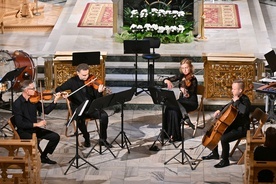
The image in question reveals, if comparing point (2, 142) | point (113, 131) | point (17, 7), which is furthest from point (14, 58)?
point (17, 7)

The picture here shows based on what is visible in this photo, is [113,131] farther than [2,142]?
Yes

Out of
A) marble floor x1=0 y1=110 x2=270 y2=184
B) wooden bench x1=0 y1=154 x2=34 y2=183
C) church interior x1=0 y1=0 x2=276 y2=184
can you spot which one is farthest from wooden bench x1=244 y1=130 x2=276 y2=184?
wooden bench x1=0 y1=154 x2=34 y2=183

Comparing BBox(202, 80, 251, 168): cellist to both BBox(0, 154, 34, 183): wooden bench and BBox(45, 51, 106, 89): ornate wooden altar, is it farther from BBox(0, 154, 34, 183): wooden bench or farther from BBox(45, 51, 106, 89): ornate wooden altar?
BBox(45, 51, 106, 89): ornate wooden altar

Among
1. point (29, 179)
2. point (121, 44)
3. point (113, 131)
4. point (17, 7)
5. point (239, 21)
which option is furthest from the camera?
point (17, 7)

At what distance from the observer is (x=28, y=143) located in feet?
33.2

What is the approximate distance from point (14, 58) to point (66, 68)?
87 cm

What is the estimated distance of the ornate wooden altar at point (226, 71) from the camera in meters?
13.5

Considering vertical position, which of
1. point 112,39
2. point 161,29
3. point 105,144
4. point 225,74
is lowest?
point 105,144

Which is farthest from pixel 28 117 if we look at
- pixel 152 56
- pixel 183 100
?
pixel 152 56

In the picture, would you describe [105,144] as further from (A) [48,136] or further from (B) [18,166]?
(B) [18,166]

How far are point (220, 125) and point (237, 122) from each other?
459mm

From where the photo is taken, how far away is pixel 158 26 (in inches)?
601

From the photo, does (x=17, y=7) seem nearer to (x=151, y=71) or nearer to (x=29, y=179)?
(x=151, y=71)

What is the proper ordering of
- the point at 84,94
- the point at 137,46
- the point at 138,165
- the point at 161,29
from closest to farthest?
the point at 138,165
the point at 84,94
the point at 137,46
the point at 161,29
